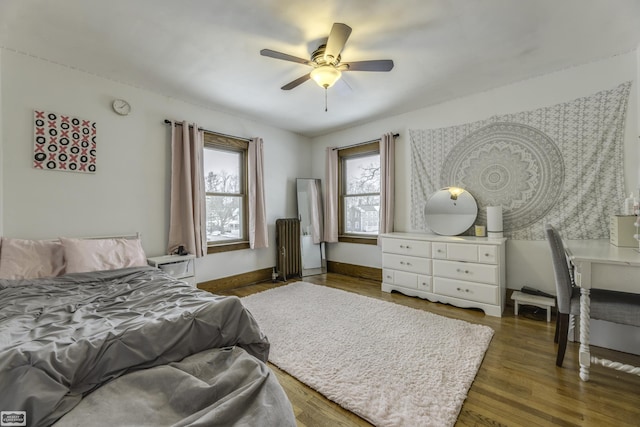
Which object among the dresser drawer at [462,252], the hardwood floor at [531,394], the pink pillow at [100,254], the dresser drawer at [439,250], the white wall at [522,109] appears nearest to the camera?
the hardwood floor at [531,394]

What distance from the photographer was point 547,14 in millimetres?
1987

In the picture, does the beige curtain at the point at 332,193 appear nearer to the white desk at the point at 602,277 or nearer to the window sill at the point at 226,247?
the window sill at the point at 226,247

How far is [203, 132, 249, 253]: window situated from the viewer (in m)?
3.88

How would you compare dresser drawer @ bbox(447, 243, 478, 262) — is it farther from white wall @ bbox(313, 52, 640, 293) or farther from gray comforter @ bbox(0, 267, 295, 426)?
gray comforter @ bbox(0, 267, 295, 426)

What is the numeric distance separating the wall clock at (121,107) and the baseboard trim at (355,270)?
3709mm

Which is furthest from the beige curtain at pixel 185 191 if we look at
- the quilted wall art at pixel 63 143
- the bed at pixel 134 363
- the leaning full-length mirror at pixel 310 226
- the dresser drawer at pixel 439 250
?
the dresser drawer at pixel 439 250

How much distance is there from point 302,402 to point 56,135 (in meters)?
3.27

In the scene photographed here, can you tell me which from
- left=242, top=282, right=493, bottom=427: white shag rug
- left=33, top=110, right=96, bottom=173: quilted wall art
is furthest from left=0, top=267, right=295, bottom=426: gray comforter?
left=33, top=110, right=96, bottom=173: quilted wall art

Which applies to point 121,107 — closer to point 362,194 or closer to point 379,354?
point 362,194

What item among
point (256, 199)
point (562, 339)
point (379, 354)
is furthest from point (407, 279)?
point (256, 199)

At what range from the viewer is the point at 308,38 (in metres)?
2.22

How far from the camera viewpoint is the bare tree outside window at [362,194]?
4.46 meters

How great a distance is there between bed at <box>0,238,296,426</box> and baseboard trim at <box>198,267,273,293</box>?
2.01m

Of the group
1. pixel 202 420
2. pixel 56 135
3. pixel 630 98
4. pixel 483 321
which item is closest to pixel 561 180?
pixel 630 98
